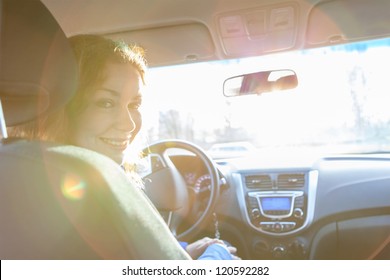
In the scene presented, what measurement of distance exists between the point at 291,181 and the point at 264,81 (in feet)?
1.99

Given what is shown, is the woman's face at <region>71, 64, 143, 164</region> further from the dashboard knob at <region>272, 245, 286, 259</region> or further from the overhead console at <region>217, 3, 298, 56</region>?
the dashboard knob at <region>272, 245, 286, 259</region>

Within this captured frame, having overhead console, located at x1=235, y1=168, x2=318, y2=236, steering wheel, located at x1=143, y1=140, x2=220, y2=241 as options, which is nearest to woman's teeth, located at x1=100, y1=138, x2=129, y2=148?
steering wheel, located at x1=143, y1=140, x2=220, y2=241

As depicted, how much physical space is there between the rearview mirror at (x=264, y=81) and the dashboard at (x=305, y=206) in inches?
A: 19.4

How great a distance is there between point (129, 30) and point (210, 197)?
0.95 meters

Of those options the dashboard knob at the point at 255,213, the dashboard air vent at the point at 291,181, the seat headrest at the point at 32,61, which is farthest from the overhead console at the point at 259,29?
the seat headrest at the point at 32,61

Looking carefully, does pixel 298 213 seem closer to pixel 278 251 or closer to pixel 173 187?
pixel 278 251

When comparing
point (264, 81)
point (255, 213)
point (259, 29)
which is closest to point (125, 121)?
point (259, 29)

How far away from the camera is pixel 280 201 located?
2404 millimetres

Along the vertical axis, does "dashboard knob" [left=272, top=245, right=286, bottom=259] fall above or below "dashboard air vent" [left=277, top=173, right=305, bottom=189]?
below

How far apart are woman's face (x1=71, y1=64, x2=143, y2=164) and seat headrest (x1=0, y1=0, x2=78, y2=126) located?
233 mm

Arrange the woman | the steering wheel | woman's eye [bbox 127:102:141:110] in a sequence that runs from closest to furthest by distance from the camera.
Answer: the woman < woman's eye [bbox 127:102:141:110] < the steering wheel

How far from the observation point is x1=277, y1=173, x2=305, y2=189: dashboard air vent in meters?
2.40

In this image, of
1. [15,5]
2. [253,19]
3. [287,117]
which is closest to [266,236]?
[287,117]
